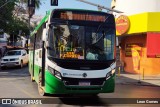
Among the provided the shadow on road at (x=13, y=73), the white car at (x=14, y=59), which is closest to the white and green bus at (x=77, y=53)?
the shadow on road at (x=13, y=73)

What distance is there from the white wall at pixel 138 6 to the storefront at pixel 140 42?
115 centimetres

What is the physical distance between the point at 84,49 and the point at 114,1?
24.3 metres

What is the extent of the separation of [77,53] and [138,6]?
758 inches

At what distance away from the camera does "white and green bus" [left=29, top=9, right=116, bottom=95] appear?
10977mm

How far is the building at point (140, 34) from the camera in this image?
2670 cm

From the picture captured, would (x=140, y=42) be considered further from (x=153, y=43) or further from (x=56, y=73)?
(x=56, y=73)

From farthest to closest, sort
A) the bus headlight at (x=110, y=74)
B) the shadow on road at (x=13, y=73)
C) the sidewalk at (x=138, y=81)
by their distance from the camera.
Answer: the shadow on road at (x=13, y=73) → the sidewalk at (x=138, y=81) → the bus headlight at (x=110, y=74)

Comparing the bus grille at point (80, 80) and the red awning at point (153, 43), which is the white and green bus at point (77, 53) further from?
the red awning at point (153, 43)

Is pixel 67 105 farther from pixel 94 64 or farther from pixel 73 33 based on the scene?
pixel 73 33

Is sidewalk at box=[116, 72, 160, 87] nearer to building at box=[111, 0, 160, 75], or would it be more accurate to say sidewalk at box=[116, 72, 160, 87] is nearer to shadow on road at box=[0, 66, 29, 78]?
building at box=[111, 0, 160, 75]

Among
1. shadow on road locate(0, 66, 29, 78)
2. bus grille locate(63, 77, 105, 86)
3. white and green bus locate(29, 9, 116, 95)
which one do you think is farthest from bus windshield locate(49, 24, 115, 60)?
shadow on road locate(0, 66, 29, 78)

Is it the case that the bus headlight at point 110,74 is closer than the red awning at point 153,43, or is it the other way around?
the bus headlight at point 110,74

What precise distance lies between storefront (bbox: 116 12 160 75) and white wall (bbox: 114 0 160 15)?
1153mm

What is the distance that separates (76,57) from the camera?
11.1 m
